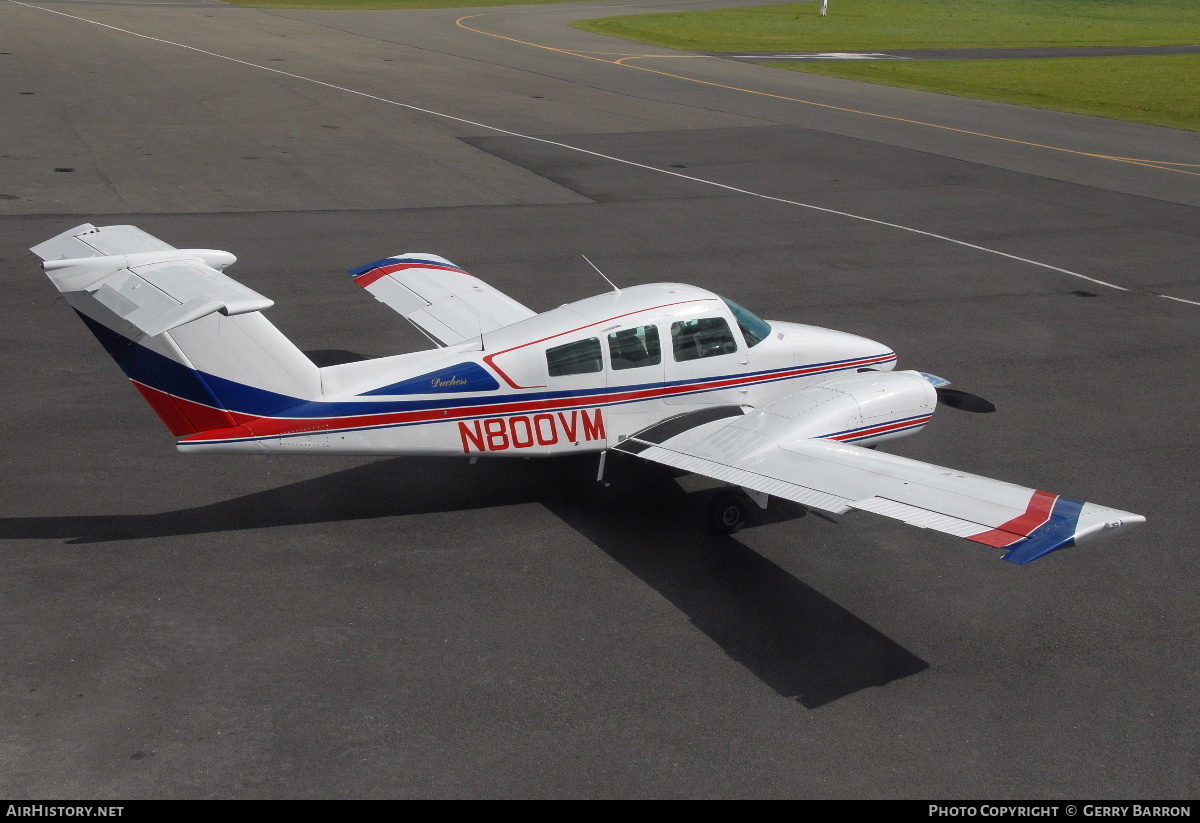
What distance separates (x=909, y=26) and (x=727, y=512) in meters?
72.9

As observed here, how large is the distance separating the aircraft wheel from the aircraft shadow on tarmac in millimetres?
144

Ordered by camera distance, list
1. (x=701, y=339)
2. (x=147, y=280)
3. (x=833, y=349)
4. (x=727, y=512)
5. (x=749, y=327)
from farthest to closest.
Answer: (x=833, y=349), (x=749, y=327), (x=701, y=339), (x=727, y=512), (x=147, y=280)

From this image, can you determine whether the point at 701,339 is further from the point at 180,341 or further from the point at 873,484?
the point at 180,341

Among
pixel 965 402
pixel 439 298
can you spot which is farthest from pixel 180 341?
pixel 965 402

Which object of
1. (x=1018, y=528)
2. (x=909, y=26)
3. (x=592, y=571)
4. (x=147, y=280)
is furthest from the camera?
(x=909, y=26)

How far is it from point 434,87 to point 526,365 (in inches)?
1405

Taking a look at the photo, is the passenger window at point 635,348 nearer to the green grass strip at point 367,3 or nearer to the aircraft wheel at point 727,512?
the aircraft wheel at point 727,512

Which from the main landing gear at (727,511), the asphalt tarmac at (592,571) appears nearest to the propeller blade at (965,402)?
the asphalt tarmac at (592,571)

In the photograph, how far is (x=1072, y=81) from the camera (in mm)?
50344

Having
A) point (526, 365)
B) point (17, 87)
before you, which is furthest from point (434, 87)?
point (526, 365)

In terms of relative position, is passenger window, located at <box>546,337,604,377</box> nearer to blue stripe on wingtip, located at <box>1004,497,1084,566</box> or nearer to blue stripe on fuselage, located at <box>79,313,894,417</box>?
blue stripe on fuselage, located at <box>79,313,894,417</box>

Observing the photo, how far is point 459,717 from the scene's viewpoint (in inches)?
330

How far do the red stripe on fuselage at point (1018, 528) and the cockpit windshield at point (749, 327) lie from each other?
4216mm

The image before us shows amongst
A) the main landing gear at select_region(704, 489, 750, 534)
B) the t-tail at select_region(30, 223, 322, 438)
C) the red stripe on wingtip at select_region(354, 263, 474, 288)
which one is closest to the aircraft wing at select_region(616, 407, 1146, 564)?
the main landing gear at select_region(704, 489, 750, 534)
